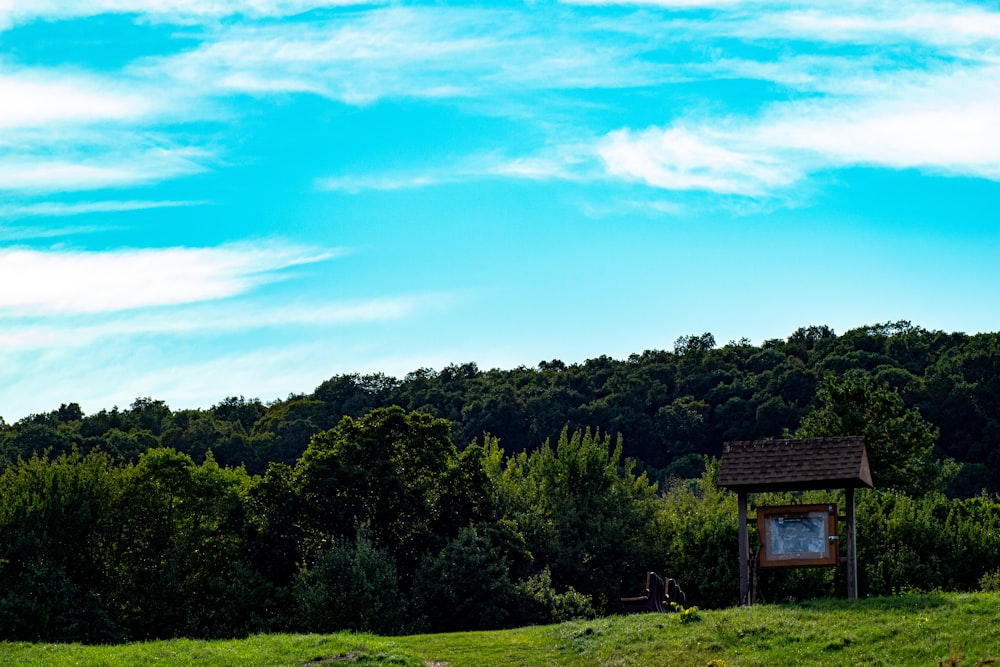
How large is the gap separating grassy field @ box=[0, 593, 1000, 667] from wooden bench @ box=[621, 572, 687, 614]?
5241mm

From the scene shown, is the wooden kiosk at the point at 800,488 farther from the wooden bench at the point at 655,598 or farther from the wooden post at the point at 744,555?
the wooden bench at the point at 655,598

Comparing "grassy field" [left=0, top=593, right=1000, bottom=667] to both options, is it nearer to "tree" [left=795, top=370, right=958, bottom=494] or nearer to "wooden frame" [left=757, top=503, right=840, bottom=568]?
"wooden frame" [left=757, top=503, right=840, bottom=568]

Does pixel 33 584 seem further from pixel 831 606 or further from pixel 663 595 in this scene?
pixel 831 606

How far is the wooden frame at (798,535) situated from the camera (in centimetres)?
3128

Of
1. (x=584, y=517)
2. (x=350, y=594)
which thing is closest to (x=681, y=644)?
(x=350, y=594)

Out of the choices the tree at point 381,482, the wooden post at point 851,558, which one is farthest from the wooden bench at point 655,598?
the tree at point 381,482

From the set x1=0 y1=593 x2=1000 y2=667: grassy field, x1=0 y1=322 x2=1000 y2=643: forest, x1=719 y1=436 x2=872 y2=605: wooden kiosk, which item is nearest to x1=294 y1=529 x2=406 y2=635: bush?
x1=0 y1=322 x2=1000 y2=643: forest

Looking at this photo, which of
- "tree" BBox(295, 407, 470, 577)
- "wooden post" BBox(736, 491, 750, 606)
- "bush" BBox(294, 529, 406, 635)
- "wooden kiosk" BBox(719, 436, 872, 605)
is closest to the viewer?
"wooden kiosk" BBox(719, 436, 872, 605)

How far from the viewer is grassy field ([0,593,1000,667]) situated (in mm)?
24609

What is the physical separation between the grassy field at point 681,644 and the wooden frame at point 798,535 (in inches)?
69.1

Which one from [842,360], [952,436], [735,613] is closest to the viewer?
[735,613]

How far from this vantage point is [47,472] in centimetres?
4441

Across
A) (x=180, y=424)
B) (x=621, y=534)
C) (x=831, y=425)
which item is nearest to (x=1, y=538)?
(x=621, y=534)

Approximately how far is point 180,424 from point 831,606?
2963 inches
